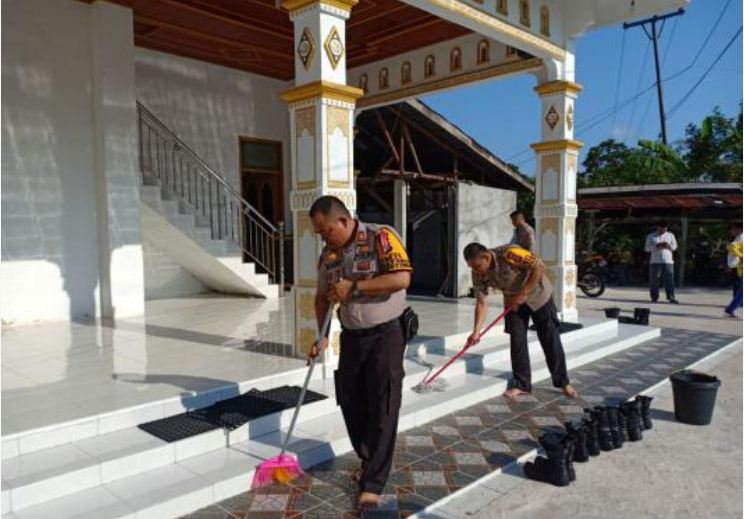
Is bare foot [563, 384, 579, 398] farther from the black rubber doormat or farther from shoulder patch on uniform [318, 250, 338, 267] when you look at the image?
shoulder patch on uniform [318, 250, 338, 267]

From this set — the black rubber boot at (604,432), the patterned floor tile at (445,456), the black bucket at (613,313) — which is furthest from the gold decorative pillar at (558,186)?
the black rubber boot at (604,432)

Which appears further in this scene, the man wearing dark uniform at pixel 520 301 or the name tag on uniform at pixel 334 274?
the man wearing dark uniform at pixel 520 301

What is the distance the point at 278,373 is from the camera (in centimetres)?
436

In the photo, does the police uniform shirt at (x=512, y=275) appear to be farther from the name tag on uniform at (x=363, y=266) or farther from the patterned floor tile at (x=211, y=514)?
the patterned floor tile at (x=211, y=514)

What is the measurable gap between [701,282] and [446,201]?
8.33m

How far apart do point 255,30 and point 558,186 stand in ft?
15.3

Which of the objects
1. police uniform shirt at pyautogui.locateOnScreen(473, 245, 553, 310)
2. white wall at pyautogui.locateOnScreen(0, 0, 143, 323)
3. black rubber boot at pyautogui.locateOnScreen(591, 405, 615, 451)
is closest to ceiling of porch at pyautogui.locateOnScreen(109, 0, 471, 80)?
white wall at pyautogui.locateOnScreen(0, 0, 143, 323)

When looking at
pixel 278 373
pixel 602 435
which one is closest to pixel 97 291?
pixel 278 373

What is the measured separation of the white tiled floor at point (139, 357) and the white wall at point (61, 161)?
52 cm

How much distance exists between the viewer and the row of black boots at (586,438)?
3.23 meters

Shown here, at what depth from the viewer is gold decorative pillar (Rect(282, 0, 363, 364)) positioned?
4574 mm

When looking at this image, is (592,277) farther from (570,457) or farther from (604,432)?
(570,457)

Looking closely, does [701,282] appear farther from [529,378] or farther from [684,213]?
[529,378]

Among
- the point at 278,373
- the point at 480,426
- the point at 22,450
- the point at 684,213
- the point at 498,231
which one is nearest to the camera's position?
the point at 22,450
